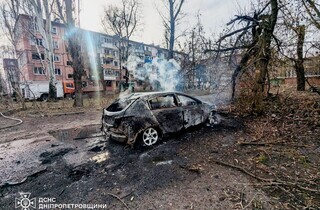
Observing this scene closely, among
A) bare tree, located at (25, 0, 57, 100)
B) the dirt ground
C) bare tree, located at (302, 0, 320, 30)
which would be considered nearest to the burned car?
the dirt ground

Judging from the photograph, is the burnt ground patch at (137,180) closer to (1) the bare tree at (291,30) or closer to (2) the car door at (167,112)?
(2) the car door at (167,112)

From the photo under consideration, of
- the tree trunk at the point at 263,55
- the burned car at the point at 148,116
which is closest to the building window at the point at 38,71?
the burned car at the point at 148,116

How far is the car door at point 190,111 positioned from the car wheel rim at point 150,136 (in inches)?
45.5

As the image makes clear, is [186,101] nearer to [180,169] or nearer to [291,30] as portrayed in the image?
[180,169]

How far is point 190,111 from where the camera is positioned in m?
6.01

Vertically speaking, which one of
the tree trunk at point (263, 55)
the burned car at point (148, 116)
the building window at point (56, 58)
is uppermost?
the building window at point (56, 58)

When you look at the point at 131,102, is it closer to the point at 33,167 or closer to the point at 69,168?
the point at 69,168

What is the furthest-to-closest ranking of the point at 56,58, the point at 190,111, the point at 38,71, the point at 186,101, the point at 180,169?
1. the point at 56,58
2. the point at 38,71
3. the point at 186,101
4. the point at 190,111
5. the point at 180,169

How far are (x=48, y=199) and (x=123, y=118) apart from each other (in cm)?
228

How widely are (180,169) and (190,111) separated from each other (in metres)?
2.57

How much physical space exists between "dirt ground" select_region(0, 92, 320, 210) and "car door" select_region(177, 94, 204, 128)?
331 mm

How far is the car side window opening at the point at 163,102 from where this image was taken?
533 centimetres

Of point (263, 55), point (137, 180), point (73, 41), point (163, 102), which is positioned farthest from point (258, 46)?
point (73, 41)

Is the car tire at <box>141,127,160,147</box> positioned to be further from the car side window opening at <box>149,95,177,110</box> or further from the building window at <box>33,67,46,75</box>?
the building window at <box>33,67,46,75</box>
